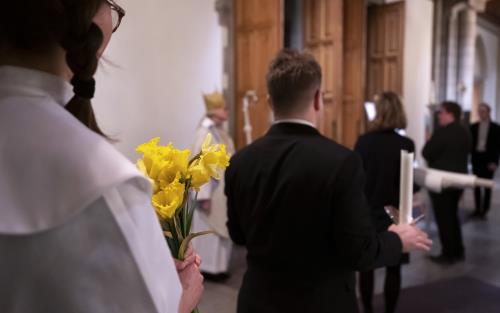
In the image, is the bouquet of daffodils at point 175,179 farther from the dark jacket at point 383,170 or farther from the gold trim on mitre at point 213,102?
the gold trim on mitre at point 213,102

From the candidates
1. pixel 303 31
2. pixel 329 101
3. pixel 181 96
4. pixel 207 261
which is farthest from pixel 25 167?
pixel 303 31

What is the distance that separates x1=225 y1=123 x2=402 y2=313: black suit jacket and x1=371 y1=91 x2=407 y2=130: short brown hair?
1.60 meters

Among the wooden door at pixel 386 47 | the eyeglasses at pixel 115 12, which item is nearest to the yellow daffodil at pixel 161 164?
the eyeglasses at pixel 115 12

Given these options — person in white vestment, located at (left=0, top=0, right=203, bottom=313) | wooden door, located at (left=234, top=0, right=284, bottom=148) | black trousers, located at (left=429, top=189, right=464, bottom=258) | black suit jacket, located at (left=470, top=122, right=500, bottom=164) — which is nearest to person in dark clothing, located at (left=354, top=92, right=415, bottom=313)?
black trousers, located at (left=429, top=189, right=464, bottom=258)

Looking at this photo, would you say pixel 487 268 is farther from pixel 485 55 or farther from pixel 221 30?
pixel 485 55

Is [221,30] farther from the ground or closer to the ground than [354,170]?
farther from the ground

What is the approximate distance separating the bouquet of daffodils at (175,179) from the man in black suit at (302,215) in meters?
0.58

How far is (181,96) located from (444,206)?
3088 millimetres

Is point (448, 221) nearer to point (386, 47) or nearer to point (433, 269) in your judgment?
point (433, 269)

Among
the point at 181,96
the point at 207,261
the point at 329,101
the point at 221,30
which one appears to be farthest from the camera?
the point at 329,101

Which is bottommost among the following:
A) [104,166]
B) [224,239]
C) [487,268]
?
[487,268]

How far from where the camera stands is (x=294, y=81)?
5.02 feet

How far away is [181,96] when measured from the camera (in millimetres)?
4984

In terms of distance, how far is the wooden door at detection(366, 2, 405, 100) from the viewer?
740 cm
